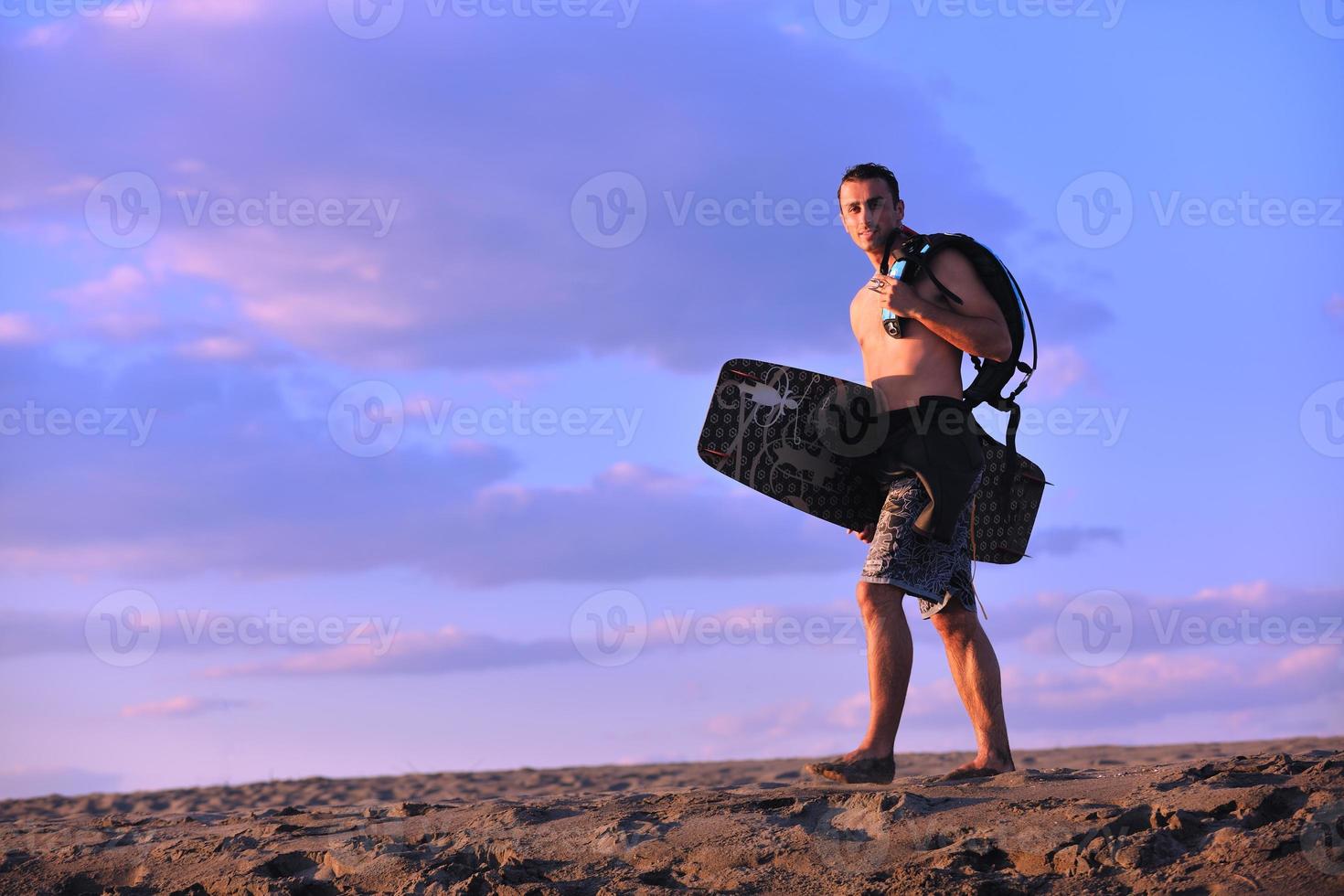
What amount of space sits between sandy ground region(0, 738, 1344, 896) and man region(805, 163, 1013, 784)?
0.25 meters

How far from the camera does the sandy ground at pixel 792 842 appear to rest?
3.52 meters

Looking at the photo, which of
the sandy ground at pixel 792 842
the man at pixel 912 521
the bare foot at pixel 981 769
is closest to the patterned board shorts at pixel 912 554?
the man at pixel 912 521

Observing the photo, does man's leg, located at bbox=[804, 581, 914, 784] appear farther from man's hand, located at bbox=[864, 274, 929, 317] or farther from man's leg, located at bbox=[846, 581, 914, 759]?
man's hand, located at bbox=[864, 274, 929, 317]

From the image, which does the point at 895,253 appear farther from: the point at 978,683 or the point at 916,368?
the point at 978,683

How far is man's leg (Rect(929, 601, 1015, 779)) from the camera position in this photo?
475 centimetres

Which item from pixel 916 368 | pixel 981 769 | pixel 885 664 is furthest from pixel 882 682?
pixel 916 368

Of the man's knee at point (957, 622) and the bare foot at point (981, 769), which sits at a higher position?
the man's knee at point (957, 622)

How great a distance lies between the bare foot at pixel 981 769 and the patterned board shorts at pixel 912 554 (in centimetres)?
61

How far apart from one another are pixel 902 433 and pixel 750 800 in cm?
151

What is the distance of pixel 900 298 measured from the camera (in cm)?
468

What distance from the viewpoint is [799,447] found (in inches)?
203

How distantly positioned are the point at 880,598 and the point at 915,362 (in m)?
0.94

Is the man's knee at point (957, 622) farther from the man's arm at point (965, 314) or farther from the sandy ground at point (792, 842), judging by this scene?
the man's arm at point (965, 314)

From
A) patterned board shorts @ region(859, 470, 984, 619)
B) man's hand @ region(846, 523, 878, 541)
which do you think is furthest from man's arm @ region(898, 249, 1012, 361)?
man's hand @ region(846, 523, 878, 541)
